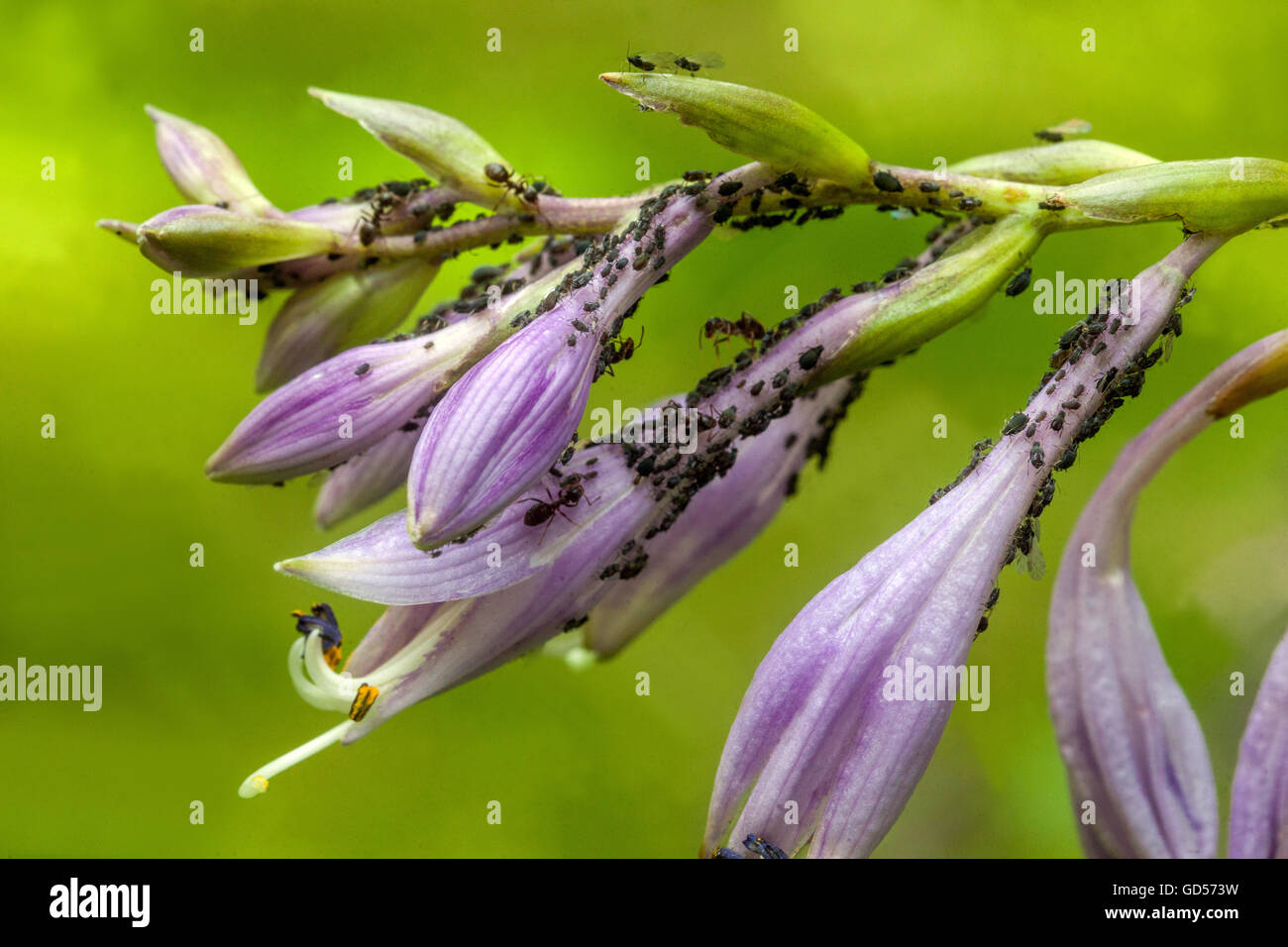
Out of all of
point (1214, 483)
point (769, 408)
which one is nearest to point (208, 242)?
point (769, 408)

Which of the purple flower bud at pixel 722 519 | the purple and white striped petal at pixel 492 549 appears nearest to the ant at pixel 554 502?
the purple and white striped petal at pixel 492 549

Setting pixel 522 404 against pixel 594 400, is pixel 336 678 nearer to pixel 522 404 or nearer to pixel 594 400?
pixel 522 404

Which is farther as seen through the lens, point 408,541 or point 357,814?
point 357,814

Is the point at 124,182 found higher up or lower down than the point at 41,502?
higher up

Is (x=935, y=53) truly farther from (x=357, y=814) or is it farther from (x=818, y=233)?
(x=357, y=814)

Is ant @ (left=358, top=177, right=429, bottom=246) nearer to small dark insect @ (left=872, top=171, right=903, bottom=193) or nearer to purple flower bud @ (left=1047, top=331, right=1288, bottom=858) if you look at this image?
small dark insect @ (left=872, top=171, right=903, bottom=193)

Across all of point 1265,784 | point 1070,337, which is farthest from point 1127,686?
point 1070,337
